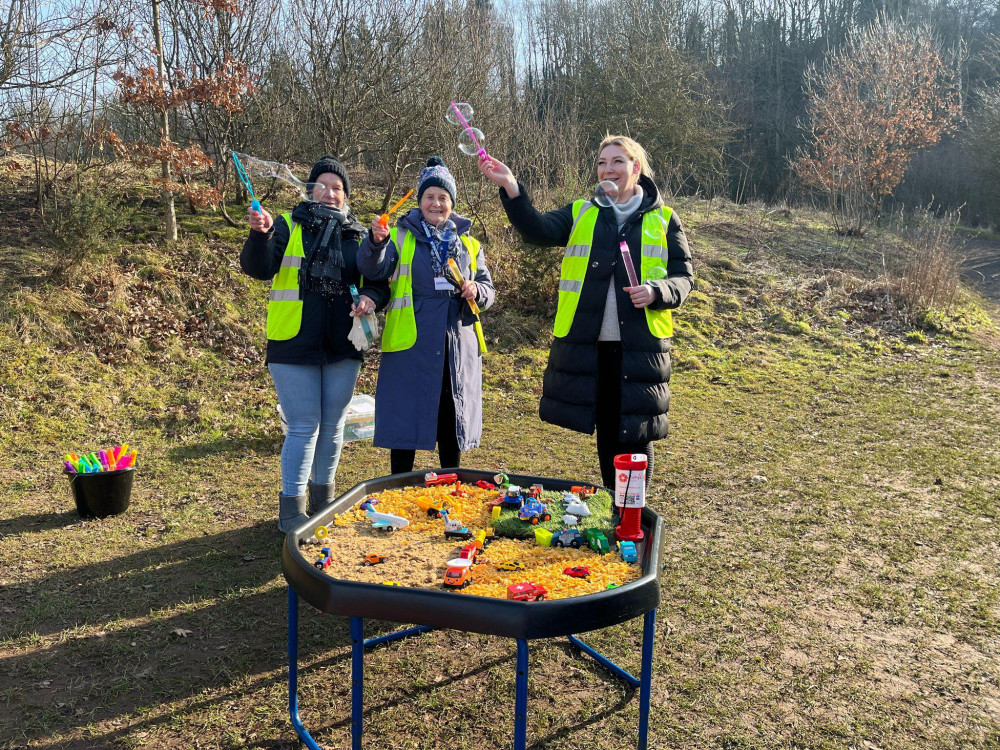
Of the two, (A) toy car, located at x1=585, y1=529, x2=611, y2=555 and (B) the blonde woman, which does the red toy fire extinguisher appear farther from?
(B) the blonde woman

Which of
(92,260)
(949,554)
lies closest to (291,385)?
(949,554)

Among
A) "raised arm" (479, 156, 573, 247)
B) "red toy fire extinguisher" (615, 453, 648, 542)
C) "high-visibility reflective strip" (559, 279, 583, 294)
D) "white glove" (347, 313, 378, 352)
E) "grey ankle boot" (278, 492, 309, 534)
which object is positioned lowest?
"grey ankle boot" (278, 492, 309, 534)

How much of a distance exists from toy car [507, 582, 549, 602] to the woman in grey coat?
141 centimetres

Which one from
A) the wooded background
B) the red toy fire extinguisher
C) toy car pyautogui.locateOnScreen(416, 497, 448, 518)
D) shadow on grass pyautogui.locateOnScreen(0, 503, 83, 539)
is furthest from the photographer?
the wooded background

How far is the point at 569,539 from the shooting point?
2.42 meters

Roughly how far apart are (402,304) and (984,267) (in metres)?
16.5

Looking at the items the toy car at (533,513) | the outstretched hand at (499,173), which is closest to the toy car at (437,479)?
the toy car at (533,513)

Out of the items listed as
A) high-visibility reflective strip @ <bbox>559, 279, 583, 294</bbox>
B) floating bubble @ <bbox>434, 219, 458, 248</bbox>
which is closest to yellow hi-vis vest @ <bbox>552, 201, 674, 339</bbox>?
high-visibility reflective strip @ <bbox>559, 279, 583, 294</bbox>

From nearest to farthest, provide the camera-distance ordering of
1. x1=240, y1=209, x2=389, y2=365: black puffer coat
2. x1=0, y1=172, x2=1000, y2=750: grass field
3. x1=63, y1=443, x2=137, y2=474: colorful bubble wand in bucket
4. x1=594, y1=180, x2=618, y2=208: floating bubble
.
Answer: x1=0, y1=172, x2=1000, y2=750: grass field
x1=594, y1=180, x2=618, y2=208: floating bubble
x1=240, y1=209, x2=389, y2=365: black puffer coat
x1=63, y1=443, x2=137, y2=474: colorful bubble wand in bucket

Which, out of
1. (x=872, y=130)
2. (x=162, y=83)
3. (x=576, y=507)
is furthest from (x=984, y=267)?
(x=576, y=507)

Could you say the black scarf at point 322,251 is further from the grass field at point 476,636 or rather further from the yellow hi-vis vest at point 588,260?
the grass field at point 476,636

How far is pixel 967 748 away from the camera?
233 centimetres

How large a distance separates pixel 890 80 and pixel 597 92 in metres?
6.38

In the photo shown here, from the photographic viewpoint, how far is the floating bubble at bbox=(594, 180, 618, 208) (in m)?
3.10
